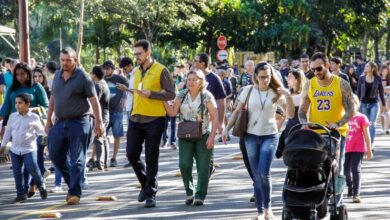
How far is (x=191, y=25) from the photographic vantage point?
50.8 metres

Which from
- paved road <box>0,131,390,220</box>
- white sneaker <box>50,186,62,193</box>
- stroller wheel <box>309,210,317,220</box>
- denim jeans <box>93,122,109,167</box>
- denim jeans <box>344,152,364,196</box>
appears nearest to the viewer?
stroller wheel <box>309,210,317,220</box>

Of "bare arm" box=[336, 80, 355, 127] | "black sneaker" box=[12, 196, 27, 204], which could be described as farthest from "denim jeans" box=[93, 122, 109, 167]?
"bare arm" box=[336, 80, 355, 127]

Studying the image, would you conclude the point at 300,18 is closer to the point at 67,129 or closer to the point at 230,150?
the point at 230,150

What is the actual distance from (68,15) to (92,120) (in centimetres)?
2626

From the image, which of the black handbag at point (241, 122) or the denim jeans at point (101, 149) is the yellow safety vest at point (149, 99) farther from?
the denim jeans at point (101, 149)

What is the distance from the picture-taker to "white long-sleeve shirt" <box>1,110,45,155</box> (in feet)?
43.4

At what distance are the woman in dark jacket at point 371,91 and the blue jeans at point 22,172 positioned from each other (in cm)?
905

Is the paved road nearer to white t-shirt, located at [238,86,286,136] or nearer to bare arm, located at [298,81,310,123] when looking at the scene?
white t-shirt, located at [238,86,286,136]

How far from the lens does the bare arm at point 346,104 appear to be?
35.6 ft

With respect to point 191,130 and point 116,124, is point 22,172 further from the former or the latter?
point 116,124

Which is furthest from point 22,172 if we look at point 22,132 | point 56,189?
point 56,189

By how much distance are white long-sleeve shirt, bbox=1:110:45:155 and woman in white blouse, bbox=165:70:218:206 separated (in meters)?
1.99

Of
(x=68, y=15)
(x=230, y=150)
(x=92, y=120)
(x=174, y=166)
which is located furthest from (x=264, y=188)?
(x=68, y=15)

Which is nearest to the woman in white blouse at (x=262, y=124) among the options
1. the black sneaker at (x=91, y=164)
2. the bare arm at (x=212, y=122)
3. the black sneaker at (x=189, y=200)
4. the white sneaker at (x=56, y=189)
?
the bare arm at (x=212, y=122)
